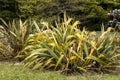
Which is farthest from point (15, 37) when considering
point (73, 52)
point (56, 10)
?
point (56, 10)

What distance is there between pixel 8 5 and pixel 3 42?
5759mm

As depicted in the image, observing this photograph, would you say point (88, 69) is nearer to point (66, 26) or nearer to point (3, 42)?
point (66, 26)

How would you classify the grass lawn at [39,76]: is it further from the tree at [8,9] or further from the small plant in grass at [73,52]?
the tree at [8,9]

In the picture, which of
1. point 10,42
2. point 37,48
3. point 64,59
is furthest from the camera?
point 10,42

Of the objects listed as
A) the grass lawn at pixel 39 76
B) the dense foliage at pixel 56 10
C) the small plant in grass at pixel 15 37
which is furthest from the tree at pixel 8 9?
the grass lawn at pixel 39 76

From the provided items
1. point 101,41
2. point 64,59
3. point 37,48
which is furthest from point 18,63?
point 101,41

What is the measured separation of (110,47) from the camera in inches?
320

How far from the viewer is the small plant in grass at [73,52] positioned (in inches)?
305

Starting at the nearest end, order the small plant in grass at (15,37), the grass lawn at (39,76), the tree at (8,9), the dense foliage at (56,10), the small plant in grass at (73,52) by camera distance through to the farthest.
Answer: the grass lawn at (39,76), the small plant in grass at (73,52), the small plant in grass at (15,37), the dense foliage at (56,10), the tree at (8,9)

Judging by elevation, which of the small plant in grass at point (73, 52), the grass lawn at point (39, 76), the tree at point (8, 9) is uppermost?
the small plant in grass at point (73, 52)

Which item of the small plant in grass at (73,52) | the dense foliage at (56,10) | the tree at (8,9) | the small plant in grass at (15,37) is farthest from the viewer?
the tree at (8,9)

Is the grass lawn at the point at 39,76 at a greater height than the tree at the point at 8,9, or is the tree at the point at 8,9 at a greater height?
the grass lawn at the point at 39,76

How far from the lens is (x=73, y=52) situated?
7664mm

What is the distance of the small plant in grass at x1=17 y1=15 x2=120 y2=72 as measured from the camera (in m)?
7.74
